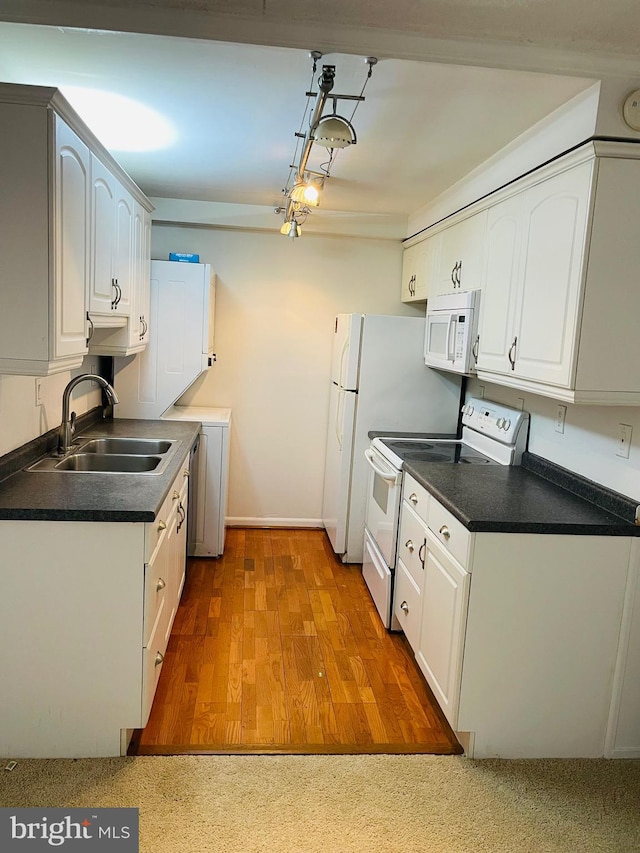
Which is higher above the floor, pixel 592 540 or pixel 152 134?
pixel 152 134

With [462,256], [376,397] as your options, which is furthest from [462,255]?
[376,397]

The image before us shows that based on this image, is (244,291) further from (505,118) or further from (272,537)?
(505,118)

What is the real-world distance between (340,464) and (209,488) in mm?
856

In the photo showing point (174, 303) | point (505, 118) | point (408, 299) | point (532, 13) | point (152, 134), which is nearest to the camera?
point (532, 13)

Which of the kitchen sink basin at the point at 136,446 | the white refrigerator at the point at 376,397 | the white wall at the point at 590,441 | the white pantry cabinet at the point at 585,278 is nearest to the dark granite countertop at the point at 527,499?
the white wall at the point at 590,441

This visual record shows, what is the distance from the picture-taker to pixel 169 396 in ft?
14.0

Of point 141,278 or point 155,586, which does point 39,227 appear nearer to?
point 155,586

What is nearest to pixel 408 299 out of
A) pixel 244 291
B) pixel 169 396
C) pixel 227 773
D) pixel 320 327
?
pixel 320 327

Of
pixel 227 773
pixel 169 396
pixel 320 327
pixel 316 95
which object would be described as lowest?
pixel 227 773

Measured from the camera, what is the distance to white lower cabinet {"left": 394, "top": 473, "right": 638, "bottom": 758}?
2314 millimetres

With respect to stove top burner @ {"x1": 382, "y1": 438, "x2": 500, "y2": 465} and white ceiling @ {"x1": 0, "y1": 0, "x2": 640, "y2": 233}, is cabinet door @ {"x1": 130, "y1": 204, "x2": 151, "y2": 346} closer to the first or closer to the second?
white ceiling @ {"x1": 0, "y1": 0, "x2": 640, "y2": 233}

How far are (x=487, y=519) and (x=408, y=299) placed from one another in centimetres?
278

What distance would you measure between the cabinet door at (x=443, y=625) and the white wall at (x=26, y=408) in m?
1.75

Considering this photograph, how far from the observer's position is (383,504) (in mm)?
3600
